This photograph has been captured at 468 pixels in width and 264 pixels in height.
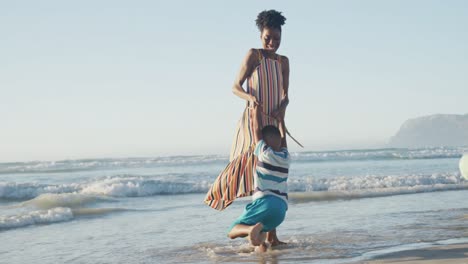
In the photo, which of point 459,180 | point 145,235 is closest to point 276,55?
point 145,235

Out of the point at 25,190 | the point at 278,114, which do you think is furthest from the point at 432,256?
the point at 25,190

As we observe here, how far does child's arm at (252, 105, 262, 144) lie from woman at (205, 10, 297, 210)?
4 cm

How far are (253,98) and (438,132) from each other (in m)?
73.8

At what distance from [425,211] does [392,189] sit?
3367 mm

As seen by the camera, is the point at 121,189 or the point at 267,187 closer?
the point at 267,187

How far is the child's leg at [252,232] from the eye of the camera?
4.71 metres

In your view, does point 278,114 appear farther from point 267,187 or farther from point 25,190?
point 25,190

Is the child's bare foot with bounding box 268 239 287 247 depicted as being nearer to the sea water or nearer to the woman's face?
the sea water

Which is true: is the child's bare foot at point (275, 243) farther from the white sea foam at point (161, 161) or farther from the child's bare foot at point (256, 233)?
the white sea foam at point (161, 161)

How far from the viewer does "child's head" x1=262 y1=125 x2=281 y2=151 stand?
4867 mm

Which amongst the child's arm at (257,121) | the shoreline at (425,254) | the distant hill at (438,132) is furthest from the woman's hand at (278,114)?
the distant hill at (438,132)

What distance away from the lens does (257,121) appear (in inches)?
201

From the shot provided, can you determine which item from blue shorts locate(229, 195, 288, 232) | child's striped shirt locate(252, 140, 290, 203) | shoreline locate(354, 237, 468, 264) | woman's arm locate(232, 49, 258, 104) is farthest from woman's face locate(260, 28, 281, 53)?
shoreline locate(354, 237, 468, 264)

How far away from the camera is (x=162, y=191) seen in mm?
13195
